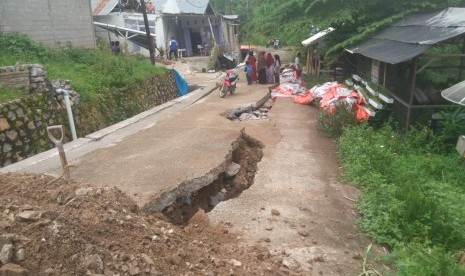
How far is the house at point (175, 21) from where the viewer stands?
22531 millimetres

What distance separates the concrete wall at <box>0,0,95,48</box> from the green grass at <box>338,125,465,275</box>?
9.47m

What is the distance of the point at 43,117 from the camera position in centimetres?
762

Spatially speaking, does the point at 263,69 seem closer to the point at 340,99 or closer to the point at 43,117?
the point at 340,99

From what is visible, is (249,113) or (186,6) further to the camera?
(186,6)

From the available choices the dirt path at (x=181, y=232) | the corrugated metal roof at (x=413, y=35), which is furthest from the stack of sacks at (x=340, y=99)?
the dirt path at (x=181, y=232)

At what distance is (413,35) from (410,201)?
551 centimetres

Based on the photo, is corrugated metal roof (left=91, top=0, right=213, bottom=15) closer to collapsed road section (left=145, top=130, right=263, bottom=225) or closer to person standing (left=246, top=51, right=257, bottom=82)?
person standing (left=246, top=51, right=257, bottom=82)

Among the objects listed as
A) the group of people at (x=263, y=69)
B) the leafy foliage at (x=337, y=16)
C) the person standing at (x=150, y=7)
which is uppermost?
the person standing at (x=150, y=7)

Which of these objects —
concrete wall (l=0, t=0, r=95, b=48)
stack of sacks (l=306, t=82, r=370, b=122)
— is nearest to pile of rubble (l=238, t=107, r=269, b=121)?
stack of sacks (l=306, t=82, r=370, b=122)

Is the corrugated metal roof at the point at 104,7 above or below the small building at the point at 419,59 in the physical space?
above

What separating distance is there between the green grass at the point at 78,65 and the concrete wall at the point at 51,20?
474 millimetres

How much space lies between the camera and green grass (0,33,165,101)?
920 centimetres

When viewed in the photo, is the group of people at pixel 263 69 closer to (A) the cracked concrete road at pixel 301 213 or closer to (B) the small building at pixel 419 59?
(B) the small building at pixel 419 59

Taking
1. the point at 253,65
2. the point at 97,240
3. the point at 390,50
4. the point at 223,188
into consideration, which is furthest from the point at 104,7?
the point at 97,240
